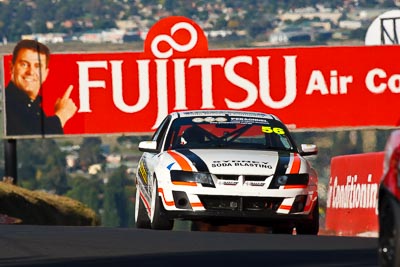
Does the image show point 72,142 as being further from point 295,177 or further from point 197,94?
point 295,177

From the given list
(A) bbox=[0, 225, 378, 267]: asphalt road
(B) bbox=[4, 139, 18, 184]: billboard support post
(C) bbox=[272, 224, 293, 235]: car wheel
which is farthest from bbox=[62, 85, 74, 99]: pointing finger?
(A) bbox=[0, 225, 378, 267]: asphalt road

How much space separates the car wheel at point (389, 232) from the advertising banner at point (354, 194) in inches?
389

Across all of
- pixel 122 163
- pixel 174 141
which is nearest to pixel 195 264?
pixel 174 141

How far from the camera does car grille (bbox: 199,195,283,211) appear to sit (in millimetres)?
17969

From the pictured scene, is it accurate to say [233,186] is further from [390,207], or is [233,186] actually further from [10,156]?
[10,156]

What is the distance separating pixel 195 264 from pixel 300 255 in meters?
1.21

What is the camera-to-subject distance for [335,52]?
3638 cm

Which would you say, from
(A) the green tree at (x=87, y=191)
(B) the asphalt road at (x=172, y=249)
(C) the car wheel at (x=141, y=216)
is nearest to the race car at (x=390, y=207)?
(B) the asphalt road at (x=172, y=249)

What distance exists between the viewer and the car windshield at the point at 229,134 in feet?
62.3

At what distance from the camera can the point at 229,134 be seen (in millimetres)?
19562

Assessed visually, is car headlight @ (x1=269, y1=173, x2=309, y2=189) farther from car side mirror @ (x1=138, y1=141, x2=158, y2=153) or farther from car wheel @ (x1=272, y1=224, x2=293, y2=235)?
A: car side mirror @ (x1=138, y1=141, x2=158, y2=153)

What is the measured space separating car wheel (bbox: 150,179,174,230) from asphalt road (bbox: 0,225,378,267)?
777 mm

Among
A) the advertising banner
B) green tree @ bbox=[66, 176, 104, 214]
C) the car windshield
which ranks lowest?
green tree @ bbox=[66, 176, 104, 214]

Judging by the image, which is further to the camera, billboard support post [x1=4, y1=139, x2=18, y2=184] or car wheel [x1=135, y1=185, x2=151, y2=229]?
billboard support post [x1=4, y1=139, x2=18, y2=184]
